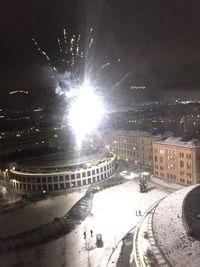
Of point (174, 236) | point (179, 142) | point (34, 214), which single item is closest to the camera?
point (174, 236)

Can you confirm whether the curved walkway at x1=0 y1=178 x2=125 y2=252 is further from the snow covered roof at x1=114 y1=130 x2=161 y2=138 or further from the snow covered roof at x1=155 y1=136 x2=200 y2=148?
the snow covered roof at x1=114 y1=130 x2=161 y2=138

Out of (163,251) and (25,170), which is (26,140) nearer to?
(25,170)

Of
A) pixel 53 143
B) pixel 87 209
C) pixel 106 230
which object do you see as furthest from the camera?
pixel 53 143

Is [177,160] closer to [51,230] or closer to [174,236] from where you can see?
[51,230]

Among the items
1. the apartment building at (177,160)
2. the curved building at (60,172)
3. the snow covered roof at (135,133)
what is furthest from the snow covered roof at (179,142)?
the curved building at (60,172)

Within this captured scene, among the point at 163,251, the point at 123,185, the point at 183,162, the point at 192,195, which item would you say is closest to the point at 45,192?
the point at 123,185

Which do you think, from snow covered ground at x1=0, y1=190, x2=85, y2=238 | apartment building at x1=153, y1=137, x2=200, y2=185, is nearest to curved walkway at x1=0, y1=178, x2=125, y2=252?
snow covered ground at x1=0, y1=190, x2=85, y2=238

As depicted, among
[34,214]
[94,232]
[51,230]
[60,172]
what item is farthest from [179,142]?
[51,230]
